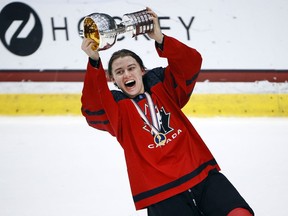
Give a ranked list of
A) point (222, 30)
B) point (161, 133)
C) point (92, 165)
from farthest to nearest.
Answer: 1. point (222, 30)
2. point (92, 165)
3. point (161, 133)

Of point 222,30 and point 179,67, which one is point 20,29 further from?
point 179,67

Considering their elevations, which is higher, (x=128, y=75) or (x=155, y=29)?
(x=155, y=29)

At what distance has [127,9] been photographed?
3.63m

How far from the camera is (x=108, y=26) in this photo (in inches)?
77.5

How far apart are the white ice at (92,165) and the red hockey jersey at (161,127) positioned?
21.1 inches

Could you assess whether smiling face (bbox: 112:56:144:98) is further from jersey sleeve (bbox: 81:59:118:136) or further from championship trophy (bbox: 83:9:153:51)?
championship trophy (bbox: 83:9:153:51)

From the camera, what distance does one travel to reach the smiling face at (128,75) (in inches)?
85.6

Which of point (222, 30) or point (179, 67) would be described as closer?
point (179, 67)

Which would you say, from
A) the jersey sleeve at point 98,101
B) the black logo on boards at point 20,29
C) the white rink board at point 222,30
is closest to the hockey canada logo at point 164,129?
the jersey sleeve at point 98,101

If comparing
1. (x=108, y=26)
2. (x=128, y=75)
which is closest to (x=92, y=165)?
(x=128, y=75)

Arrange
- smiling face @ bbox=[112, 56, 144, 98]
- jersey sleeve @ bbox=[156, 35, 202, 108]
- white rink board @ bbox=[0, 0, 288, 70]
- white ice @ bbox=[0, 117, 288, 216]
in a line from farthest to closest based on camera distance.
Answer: white rink board @ bbox=[0, 0, 288, 70] < white ice @ bbox=[0, 117, 288, 216] < smiling face @ bbox=[112, 56, 144, 98] < jersey sleeve @ bbox=[156, 35, 202, 108]

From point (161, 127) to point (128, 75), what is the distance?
0.20 meters

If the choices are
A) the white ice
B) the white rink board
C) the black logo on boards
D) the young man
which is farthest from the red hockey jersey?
the black logo on boards

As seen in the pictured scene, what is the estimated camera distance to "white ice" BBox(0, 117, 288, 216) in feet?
8.63
